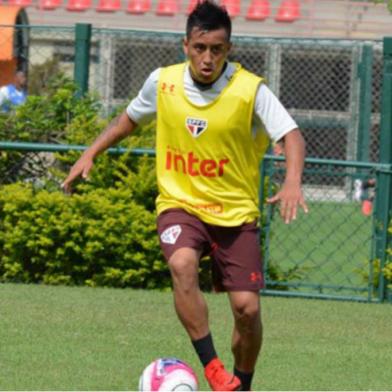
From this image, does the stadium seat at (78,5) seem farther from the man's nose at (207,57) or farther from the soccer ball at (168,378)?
the soccer ball at (168,378)

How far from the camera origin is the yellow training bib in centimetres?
623

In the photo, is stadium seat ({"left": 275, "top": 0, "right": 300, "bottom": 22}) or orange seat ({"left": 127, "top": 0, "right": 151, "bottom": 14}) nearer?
stadium seat ({"left": 275, "top": 0, "right": 300, "bottom": 22})

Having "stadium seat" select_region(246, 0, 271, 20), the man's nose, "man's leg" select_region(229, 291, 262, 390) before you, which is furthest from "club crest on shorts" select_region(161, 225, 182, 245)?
"stadium seat" select_region(246, 0, 271, 20)

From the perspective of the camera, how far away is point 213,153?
6246 mm

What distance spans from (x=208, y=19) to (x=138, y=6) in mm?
19880

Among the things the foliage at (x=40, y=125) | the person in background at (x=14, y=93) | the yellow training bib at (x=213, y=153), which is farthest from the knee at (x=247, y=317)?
the person in background at (x=14, y=93)

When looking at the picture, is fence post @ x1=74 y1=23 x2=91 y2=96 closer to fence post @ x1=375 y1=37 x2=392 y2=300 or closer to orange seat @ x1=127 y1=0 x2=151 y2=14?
fence post @ x1=375 y1=37 x2=392 y2=300

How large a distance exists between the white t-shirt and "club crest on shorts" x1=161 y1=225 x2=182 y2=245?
1.94 feet

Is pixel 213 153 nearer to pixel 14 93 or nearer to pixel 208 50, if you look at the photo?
pixel 208 50

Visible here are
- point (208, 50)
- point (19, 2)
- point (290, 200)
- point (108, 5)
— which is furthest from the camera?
point (108, 5)

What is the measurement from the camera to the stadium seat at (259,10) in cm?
2522

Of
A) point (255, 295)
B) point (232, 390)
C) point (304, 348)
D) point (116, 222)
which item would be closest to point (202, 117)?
point (255, 295)

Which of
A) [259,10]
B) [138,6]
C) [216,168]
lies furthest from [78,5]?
[216,168]

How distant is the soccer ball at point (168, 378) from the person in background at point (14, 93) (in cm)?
558
